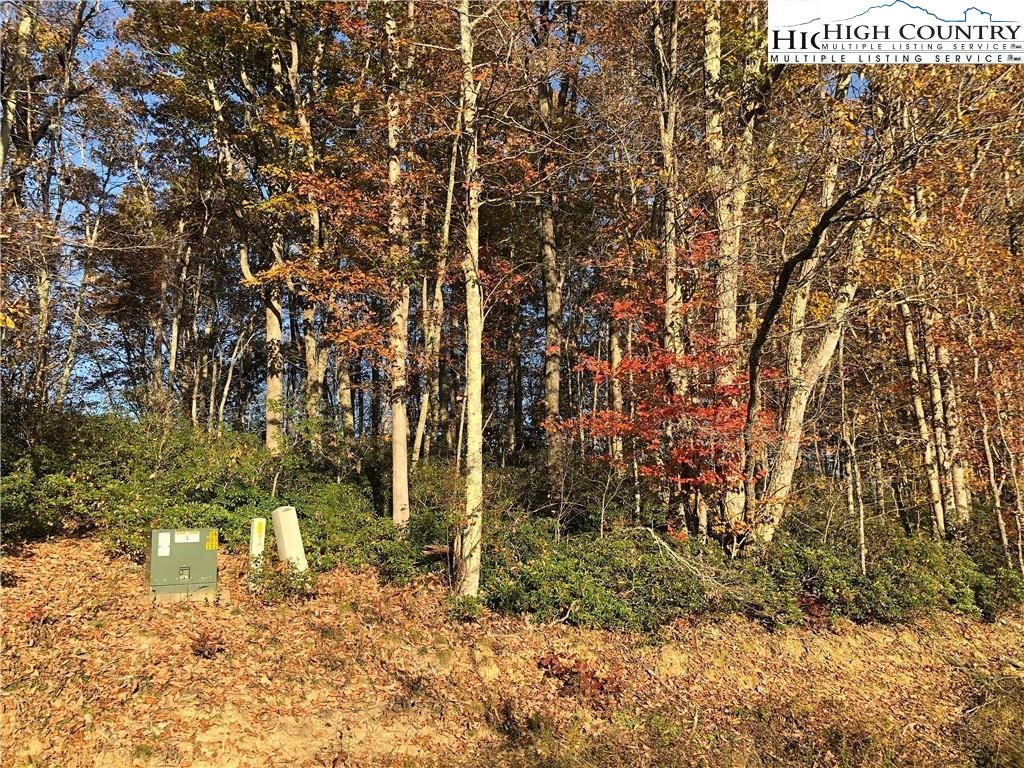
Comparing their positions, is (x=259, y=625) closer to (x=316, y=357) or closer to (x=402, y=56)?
(x=316, y=357)

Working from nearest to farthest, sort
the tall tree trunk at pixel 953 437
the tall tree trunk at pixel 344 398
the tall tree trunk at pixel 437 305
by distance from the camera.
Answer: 1. the tall tree trunk at pixel 953 437
2. the tall tree trunk at pixel 437 305
3. the tall tree trunk at pixel 344 398

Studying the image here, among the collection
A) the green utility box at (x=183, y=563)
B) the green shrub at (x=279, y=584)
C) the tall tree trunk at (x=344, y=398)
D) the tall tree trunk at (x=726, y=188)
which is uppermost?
the tall tree trunk at (x=726, y=188)

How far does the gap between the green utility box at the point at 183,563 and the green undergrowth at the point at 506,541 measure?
0.74 m

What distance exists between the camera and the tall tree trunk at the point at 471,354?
8039 mm

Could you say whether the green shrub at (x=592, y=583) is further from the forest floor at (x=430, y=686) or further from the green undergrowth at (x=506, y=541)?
the forest floor at (x=430, y=686)

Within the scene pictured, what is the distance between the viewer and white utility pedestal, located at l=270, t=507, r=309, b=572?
789 cm

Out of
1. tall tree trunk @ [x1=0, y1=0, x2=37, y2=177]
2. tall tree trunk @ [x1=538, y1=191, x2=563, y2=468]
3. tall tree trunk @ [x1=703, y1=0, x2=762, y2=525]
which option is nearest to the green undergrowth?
tall tree trunk @ [x1=703, y1=0, x2=762, y2=525]

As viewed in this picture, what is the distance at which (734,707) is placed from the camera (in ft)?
22.7

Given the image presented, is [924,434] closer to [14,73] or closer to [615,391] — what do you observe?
[615,391]

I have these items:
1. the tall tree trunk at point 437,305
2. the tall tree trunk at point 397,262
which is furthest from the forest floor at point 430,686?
the tall tree trunk at point 437,305

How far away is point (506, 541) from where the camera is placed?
9148 mm

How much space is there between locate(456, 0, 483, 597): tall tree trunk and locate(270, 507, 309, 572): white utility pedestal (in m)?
2.18

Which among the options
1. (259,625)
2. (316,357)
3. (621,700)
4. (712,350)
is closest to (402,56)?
(316,357)

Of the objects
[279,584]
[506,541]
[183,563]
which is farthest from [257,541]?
[506,541]
